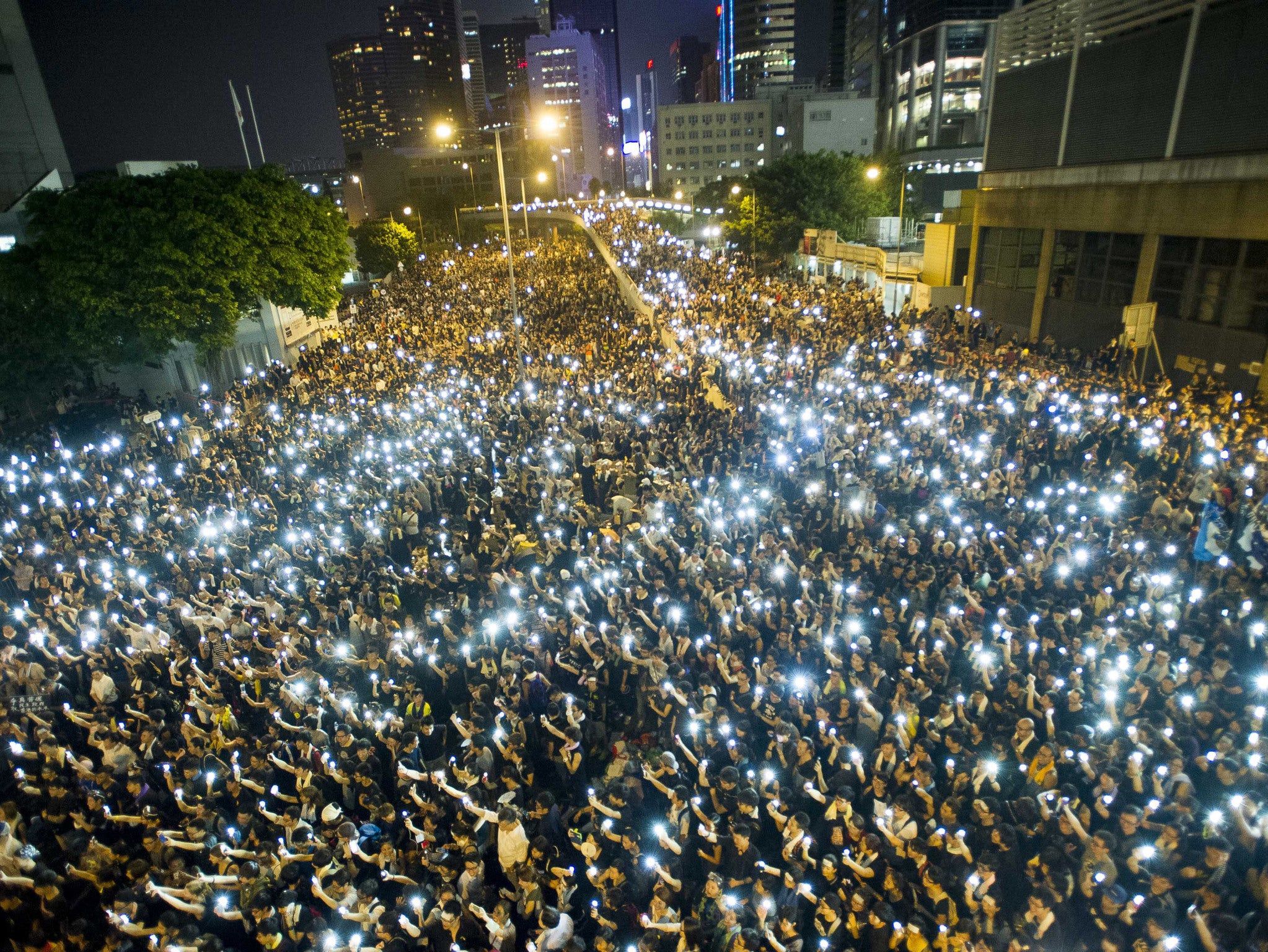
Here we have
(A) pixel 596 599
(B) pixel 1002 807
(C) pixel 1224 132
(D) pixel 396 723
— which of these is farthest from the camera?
(C) pixel 1224 132

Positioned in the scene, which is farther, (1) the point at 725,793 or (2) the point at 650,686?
(2) the point at 650,686

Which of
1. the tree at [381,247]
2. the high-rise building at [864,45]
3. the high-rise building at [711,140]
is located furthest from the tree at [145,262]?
the high-rise building at [711,140]

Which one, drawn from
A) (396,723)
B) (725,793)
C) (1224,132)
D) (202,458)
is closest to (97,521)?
(202,458)

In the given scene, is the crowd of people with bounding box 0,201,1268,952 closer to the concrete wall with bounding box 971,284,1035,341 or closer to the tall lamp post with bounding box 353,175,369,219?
the concrete wall with bounding box 971,284,1035,341

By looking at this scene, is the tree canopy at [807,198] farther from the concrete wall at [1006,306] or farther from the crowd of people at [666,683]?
the crowd of people at [666,683]

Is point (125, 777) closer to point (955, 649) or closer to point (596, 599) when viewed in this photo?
point (596, 599)

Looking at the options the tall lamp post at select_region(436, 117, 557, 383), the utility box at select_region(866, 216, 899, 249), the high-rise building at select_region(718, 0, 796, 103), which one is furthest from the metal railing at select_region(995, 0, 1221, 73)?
the high-rise building at select_region(718, 0, 796, 103)
